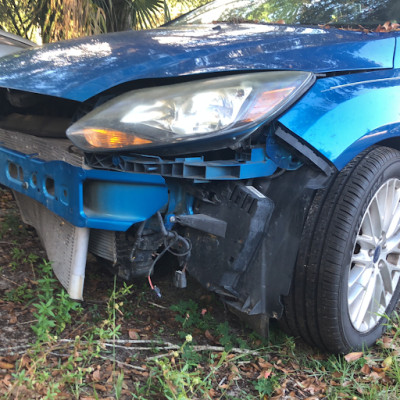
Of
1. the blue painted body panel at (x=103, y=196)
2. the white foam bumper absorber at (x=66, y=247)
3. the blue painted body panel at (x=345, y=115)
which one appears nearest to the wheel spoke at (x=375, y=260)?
the blue painted body panel at (x=345, y=115)

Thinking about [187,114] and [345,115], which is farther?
[345,115]

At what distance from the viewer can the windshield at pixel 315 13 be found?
8.13 ft

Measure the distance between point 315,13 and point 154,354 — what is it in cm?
206

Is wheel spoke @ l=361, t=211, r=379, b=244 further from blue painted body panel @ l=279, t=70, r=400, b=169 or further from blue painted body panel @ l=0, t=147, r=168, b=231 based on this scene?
blue painted body panel @ l=0, t=147, r=168, b=231

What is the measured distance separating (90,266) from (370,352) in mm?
1507

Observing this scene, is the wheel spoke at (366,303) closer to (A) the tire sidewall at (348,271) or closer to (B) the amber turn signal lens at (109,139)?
(A) the tire sidewall at (348,271)

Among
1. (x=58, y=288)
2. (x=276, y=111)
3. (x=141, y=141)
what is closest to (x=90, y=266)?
(x=58, y=288)

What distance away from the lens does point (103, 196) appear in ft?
5.55

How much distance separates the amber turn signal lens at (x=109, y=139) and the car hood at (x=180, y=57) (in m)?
0.13

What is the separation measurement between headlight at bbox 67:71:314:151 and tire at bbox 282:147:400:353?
1.43 feet

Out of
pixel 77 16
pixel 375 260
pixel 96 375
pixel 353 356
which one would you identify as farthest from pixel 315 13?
pixel 77 16

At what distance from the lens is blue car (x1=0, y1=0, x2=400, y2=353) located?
1574 mm

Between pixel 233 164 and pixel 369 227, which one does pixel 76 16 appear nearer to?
pixel 233 164

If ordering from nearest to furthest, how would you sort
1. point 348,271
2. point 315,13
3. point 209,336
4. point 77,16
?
point 348,271, point 209,336, point 315,13, point 77,16
